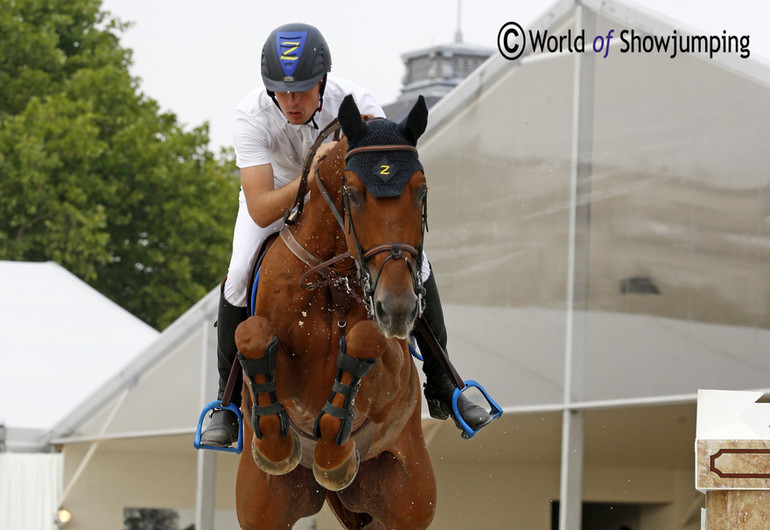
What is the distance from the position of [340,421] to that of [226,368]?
3.74ft

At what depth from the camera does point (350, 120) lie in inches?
167

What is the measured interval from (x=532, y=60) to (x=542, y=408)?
8.62 feet

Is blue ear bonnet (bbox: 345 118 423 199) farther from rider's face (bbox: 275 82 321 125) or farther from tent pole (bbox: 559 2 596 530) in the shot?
tent pole (bbox: 559 2 596 530)

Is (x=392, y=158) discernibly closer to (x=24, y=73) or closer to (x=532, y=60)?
(x=532, y=60)

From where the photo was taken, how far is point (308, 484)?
5430 millimetres

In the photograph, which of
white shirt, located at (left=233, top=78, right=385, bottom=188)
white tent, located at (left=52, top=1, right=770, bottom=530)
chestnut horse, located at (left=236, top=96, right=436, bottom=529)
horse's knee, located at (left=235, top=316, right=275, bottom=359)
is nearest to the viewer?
chestnut horse, located at (left=236, top=96, right=436, bottom=529)

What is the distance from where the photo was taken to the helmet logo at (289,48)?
4.66 meters

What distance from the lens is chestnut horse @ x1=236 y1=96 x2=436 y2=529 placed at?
4.02 metres

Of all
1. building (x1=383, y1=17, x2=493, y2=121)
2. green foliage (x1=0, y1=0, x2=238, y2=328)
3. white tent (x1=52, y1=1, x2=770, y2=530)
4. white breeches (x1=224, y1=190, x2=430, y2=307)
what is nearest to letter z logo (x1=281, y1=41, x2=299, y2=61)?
white breeches (x1=224, y1=190, x2=430, y2=307)

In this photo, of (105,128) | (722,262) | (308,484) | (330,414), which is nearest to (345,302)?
(330,414)

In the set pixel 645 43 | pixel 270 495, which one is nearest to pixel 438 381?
pixel 270 495

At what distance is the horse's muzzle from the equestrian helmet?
1.20 meters

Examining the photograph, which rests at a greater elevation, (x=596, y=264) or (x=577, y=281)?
(x=596, y=264)

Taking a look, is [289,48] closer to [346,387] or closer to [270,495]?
[346,387]
